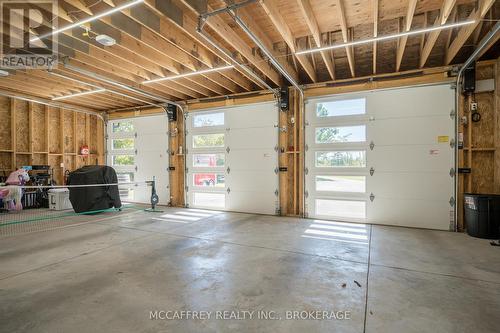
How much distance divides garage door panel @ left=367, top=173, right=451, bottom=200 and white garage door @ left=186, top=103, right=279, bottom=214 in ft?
A: 7.91

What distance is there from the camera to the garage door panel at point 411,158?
16.8 ft

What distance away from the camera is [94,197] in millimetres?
6398

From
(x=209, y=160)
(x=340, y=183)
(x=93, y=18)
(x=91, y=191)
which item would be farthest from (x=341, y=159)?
(x=91, y=191)

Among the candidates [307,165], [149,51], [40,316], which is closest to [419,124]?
[307,165]

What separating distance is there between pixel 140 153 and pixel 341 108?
21.2 ft

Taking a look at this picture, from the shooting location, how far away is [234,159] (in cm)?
700

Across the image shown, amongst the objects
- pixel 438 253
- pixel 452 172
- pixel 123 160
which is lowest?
pixel 438 253

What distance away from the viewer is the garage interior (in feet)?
7.95

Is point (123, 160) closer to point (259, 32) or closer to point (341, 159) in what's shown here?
point (259, 32)

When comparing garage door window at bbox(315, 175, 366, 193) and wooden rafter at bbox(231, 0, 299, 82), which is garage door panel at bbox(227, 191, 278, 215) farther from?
wooden rafter at bbox(231, 0, 299, 82)

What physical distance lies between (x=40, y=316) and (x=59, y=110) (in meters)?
8.52

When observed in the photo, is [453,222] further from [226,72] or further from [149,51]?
[149,51]

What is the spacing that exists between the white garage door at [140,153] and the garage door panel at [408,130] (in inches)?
238

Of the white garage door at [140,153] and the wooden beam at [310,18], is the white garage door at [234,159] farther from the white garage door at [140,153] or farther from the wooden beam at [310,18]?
the wooden beam at [310,18]
